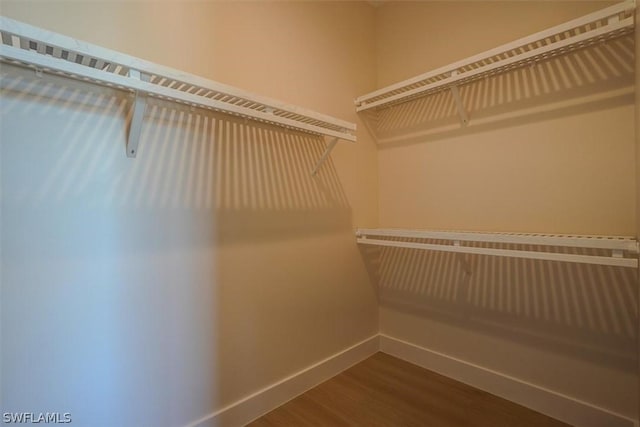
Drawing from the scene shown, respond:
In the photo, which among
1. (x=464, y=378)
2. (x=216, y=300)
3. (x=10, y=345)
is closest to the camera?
(x=10, y=345)

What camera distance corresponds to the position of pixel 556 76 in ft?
4.24

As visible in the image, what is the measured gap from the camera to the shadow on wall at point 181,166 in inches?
34.7

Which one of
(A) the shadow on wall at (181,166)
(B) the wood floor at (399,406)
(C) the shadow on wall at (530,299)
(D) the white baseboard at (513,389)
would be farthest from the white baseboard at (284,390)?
(A) the shadow on wall at (181,166)

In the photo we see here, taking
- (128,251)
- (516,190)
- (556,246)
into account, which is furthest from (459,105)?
(128,251)

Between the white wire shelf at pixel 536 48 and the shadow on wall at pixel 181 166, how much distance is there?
25.1 inches

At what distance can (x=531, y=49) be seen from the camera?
123 centimetres

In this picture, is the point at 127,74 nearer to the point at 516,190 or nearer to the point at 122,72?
the point at 122,72

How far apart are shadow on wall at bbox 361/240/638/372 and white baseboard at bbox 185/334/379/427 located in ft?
1.33

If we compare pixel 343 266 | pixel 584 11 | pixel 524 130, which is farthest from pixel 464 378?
pixel 584 11

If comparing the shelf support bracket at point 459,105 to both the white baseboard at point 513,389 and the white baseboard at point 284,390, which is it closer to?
the white baseboard at point 513,389

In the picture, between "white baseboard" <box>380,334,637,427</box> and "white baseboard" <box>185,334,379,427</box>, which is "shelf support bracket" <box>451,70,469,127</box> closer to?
"white baseboard" <box>380,334,637,427</box>

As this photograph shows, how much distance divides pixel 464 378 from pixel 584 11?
182 centimetres

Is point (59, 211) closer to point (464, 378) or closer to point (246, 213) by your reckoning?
point (246, 213)

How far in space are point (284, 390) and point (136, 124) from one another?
4.39 feet
